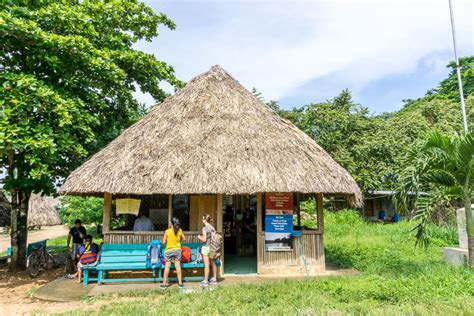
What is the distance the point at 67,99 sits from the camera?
7789mm

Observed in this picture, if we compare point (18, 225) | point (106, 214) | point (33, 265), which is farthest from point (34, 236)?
point (106, 214)

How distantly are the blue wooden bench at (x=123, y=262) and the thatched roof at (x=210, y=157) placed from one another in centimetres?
127

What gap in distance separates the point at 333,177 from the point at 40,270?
8.14 m

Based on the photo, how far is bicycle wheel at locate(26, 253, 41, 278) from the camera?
8351mm

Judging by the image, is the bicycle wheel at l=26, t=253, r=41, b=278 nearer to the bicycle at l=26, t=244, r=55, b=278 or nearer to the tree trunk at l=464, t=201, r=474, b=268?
the bicycle at l=26, t=244, r=55, b=278

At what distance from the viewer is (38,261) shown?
28.3 feet

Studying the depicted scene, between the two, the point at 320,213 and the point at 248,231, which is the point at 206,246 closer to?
the point at 320,213

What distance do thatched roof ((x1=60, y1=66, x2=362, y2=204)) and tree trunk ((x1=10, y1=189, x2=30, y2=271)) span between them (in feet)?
7.70

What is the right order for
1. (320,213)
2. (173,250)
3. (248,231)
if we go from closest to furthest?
1. (173,250)
2. (320,213)
3. (248,231)

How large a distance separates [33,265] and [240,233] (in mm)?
5767

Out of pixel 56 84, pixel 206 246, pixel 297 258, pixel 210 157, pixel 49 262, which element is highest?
pixel 56 84

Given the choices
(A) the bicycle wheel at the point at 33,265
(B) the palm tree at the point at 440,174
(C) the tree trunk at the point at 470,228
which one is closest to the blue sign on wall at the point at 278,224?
(B) the palm tree at the point at 440,174

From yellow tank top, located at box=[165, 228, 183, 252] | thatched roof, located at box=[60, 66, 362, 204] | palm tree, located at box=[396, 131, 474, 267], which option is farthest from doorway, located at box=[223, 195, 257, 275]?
palm tree, located at box=[396, 131, 474, 267]

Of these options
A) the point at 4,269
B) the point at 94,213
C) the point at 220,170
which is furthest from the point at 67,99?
the point at 94,213
